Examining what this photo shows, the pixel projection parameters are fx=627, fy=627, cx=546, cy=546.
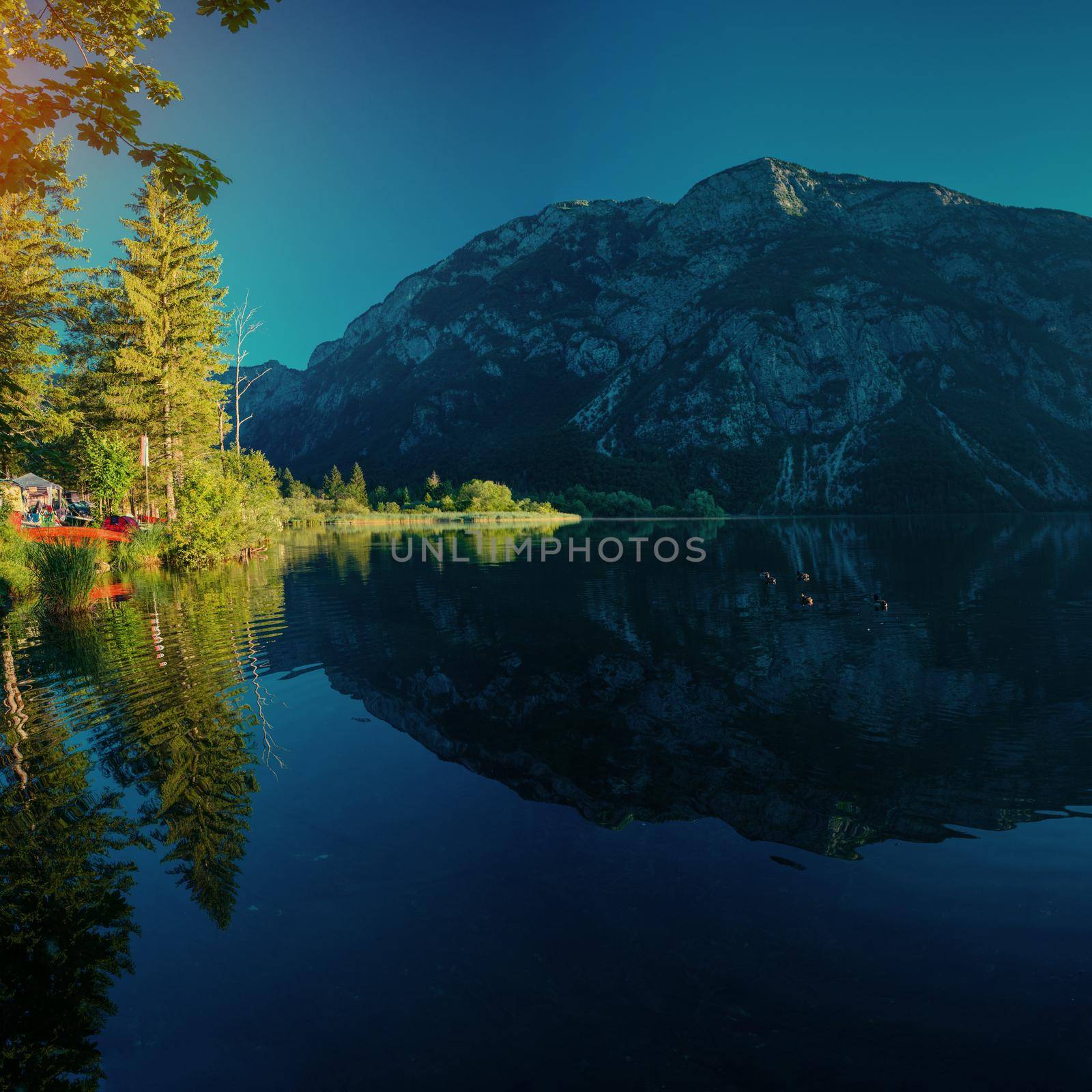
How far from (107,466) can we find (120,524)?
5.25 metres

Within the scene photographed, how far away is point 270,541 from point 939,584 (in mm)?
57887

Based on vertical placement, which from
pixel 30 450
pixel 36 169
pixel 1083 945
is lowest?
pixel 1083 945

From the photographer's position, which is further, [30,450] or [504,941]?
[30,450]

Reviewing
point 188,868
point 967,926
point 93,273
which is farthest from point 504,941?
point 93,273

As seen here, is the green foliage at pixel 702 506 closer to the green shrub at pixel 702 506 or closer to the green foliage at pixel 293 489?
the green shrub at pixel 702 506

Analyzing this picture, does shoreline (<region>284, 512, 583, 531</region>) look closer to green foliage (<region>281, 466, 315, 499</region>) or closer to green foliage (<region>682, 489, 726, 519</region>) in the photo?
green foliage (<region>281, 466, 315, 499</region>)

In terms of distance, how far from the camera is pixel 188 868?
7.54 m

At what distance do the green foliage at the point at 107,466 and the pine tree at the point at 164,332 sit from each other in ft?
6.51

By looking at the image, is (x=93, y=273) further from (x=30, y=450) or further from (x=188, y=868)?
(x=188, y=868)

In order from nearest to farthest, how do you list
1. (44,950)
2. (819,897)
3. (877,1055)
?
(877,1055) < (44,950) < (819,897)

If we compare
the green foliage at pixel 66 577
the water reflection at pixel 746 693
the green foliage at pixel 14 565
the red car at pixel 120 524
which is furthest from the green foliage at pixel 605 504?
the green foliage at pixel 66 577

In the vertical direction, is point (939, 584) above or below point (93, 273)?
below

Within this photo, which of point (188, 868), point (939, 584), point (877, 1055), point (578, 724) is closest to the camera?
point (877, 1055)

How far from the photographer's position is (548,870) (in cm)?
746
